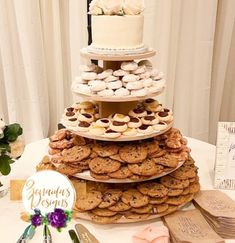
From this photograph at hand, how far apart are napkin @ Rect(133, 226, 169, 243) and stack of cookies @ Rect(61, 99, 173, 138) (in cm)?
26

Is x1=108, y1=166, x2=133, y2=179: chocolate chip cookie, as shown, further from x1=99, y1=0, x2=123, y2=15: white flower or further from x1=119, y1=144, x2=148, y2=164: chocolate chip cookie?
x1=99, y1=0, x2=123, y2=15: white flower

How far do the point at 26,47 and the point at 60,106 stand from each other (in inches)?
16.0

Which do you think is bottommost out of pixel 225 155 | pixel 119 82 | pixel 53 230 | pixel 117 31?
pixel 53 230

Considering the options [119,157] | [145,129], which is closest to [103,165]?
[119,157]

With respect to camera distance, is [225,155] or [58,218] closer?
[58,218]

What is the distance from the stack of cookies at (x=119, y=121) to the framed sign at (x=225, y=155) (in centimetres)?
18

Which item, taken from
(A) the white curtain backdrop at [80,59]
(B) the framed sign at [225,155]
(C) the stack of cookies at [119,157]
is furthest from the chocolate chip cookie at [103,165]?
(A) the white curtain backdrop at [80,59]

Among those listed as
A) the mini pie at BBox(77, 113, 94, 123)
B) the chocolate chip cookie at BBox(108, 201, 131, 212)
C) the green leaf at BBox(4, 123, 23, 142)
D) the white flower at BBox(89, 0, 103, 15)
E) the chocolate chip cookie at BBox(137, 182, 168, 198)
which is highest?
the white flower at BBox(89, 0, 103, 15)

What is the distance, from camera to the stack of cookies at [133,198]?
0.93m

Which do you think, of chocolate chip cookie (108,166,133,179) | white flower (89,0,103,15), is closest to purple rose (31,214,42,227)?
chocolate chip cookie (108,166,133,179)

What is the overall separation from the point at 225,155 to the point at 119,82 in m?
0.42

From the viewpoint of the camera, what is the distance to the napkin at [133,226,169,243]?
0.86m

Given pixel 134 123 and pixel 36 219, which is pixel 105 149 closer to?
pixel 134 123

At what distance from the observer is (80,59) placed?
2.01 m
